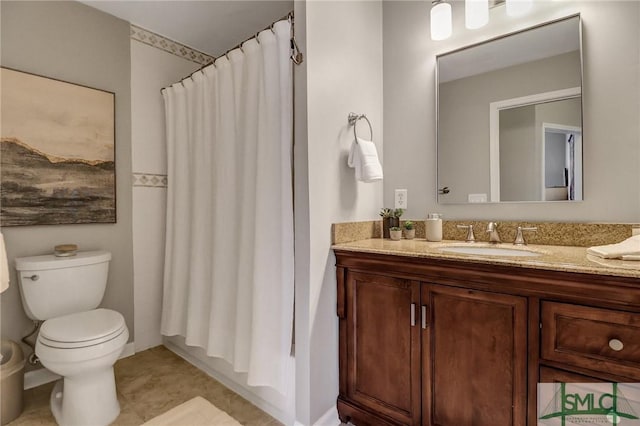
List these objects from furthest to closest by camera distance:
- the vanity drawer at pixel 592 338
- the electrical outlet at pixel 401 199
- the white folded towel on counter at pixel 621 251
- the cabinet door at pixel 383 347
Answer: the electrical outlet at pixel 401 199, the cabinet door at pixel 383 347, the white folded towel on counter at pixel 621 251, the vanity drawer at pixel 592 338

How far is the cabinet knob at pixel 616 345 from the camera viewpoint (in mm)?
895

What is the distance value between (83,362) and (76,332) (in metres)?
0.15

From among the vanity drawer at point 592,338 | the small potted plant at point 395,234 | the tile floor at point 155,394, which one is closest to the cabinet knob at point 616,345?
the vanity drawer at point 592,338

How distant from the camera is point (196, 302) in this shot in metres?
1.97

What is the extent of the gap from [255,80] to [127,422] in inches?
73.6

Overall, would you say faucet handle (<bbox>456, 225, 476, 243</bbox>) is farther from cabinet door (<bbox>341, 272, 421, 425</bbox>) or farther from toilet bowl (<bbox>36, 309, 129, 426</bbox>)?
toilet bowl (<bbox>36, 309, 129, 426</bbox>)

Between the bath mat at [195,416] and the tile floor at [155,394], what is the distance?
0.12 feet

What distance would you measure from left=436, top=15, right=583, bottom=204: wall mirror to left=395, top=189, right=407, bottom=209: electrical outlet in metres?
0.21

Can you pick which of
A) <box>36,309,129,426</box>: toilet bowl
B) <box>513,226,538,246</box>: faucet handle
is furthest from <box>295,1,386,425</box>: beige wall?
<box>36,309,129,426</box>: toilet bowl

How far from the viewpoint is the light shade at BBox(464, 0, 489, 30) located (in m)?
1.55

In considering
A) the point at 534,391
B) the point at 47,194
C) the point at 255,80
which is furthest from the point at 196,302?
the point at 534,391

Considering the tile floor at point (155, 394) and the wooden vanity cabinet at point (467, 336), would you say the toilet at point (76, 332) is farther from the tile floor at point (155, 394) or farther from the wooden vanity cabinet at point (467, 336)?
the wooden vanity cabinet at point (467, 336)

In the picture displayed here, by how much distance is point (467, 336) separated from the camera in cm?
117

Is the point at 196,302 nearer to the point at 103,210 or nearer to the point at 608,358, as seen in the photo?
the point at 103,210
